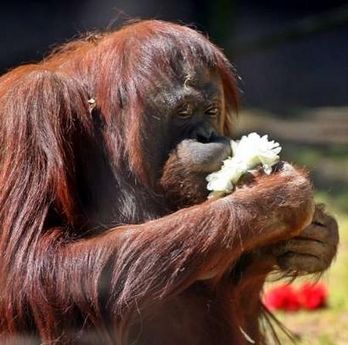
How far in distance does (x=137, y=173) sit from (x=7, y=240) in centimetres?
50

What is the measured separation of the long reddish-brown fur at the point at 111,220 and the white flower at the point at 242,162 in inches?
3.6

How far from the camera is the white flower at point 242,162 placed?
12.1 feet

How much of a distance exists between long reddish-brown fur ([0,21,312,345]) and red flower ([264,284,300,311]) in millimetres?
1598

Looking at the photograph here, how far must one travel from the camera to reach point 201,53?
396 centimetres

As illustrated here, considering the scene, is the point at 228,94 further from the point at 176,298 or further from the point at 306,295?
the point at 306,295

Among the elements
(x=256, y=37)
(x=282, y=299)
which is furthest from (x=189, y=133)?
(x=256, y=37)

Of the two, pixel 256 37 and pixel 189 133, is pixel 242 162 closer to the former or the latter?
pixel 189 133

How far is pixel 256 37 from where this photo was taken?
10.0 metres

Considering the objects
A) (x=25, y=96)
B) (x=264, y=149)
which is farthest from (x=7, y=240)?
(x=264, y=149)

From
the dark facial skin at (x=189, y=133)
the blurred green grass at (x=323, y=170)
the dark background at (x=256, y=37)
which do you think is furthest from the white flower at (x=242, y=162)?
the dark background at (x=256, y=37)

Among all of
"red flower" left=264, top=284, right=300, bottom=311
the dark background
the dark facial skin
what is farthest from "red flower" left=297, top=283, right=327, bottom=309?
the dark background

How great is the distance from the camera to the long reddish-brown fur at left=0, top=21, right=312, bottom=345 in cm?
355

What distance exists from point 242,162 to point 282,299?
81.5 inches

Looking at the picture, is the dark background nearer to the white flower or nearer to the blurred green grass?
the blurred green grass
